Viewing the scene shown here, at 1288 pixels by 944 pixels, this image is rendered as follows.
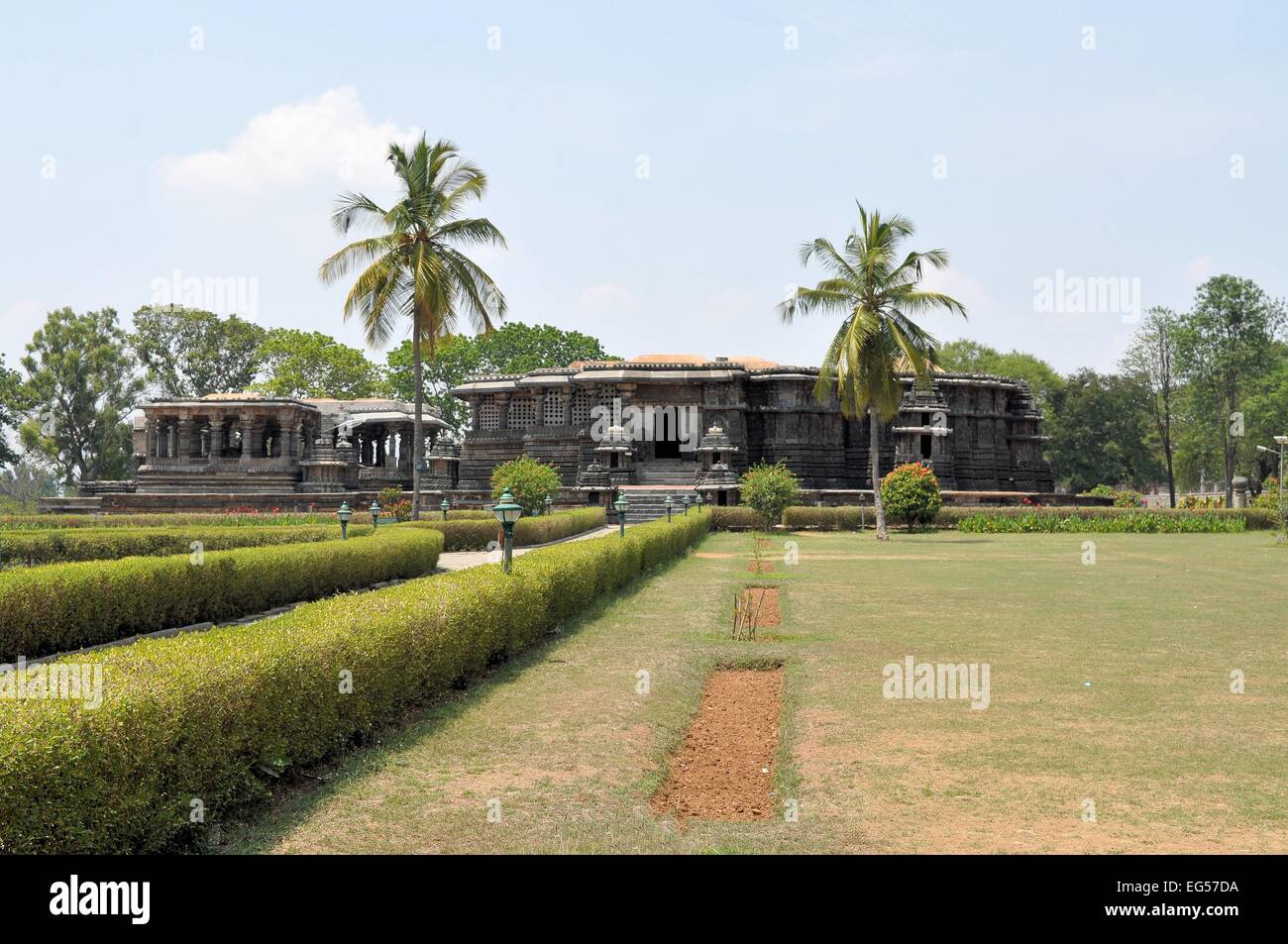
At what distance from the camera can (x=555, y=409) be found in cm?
5181

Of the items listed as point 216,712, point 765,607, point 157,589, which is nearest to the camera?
point 216,712

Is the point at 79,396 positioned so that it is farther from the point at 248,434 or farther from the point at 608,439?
the point at 608,439

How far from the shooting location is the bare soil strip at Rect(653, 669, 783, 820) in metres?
6.89

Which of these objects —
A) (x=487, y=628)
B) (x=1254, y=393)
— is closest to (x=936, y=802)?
(x=487, y=628)

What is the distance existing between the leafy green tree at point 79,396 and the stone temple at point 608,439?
10703 millimetres

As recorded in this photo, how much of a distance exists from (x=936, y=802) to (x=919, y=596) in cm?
1156

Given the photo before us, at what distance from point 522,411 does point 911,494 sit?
68.8ft

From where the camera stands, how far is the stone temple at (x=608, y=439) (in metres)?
48.7

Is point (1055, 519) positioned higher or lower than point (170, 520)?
lower

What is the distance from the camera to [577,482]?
4862 cm

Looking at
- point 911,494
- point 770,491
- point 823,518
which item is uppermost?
point 770,491

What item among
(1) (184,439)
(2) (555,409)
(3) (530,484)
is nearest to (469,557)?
(3) (530,484)

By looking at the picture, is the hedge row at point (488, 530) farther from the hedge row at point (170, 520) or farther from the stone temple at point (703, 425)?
the stone temple at point (703, 425)
